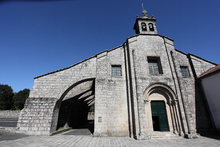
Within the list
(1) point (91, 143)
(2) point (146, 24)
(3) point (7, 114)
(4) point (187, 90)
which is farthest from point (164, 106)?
(3) point (7, 114)

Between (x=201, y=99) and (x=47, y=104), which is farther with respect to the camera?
(x=201, y=99)

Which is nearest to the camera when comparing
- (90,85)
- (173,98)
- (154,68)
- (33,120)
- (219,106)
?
(33,120)

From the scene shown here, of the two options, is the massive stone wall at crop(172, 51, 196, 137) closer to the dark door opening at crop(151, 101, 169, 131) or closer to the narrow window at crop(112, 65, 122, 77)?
the dark door opening at crop(151, 101, 169, 131)

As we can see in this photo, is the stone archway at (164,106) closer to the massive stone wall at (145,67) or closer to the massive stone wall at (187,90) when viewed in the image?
the massive stone wall at (145,67)

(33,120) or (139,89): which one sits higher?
(139,89)

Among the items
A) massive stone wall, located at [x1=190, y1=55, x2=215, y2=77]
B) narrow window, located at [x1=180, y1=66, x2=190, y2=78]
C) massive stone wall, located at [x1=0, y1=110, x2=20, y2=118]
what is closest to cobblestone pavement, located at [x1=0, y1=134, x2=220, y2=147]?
narrow window, located at [x1=180, y1=66, x2=190, y2=78]

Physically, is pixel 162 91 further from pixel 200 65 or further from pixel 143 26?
pixel 143 26

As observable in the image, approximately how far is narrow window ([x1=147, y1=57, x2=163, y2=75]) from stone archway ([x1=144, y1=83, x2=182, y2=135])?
1.54 metres

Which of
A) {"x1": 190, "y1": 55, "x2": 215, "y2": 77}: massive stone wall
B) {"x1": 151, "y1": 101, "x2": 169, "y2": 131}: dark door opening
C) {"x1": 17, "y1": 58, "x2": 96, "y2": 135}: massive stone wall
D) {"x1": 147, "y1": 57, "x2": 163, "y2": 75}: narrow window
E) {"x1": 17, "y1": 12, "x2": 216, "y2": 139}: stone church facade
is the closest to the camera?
{"x1": 17, "y1": 58, "x2": 96, "y2": 135}: massive stone wall

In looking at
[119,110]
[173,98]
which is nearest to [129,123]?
[119,110]

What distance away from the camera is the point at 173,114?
9.12m

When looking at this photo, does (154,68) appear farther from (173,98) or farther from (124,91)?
(124,91)

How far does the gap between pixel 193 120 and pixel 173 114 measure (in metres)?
1.60

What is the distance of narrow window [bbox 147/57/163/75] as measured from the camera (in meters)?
10.7
